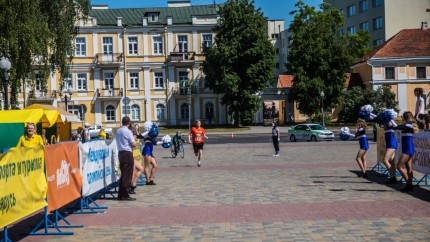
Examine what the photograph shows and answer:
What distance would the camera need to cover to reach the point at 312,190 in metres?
14.2

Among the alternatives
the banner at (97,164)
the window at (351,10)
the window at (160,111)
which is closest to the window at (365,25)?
the window at (351,10)

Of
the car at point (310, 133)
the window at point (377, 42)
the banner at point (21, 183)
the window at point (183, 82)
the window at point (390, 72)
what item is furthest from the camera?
the window at point (377, 42)

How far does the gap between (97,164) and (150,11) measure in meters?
61.1

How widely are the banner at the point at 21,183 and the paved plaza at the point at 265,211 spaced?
2.72 ft

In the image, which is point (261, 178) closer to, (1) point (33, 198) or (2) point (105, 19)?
(1) point (33, 198)

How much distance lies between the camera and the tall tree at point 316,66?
63281 millimetres

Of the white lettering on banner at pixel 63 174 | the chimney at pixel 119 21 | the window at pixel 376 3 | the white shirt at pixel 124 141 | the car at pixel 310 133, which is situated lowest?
the car at pixel 310 133

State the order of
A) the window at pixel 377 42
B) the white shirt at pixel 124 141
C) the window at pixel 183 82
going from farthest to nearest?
the window at pixel 377 42 → the window at pixel 183 82 → the white shirt at pixel 124 141

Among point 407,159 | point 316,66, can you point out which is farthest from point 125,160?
point 316,66

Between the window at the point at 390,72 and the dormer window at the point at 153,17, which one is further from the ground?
the dormer window at the point at 153,17

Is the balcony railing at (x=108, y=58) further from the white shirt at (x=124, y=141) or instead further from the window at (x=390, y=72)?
the white shirt at (x=124, y=141)

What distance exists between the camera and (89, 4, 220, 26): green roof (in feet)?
232

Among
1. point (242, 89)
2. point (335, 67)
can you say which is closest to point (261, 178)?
point (242, 89)

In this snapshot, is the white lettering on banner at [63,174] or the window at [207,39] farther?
the window at [207,39]
